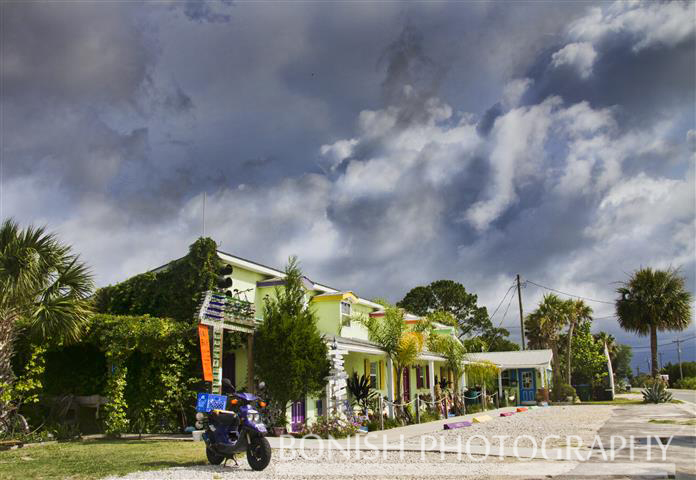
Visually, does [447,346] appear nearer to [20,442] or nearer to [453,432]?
[453,432]

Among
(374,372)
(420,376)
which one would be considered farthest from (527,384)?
(374,372)

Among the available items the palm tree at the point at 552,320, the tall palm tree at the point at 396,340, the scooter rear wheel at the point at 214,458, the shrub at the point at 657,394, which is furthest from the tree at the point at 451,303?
the scooter rear wheel at the point at 214,458

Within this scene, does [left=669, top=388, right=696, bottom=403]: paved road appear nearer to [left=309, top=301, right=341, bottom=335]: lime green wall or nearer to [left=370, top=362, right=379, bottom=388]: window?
[left=370, top=362, right=379, bottom=388]: window

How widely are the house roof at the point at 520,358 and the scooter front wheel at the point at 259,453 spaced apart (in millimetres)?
31357

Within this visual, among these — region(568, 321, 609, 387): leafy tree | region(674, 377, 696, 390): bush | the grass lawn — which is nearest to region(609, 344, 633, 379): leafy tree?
region(674, 377, 696, 390): bush

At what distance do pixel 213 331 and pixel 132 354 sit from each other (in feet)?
9.52

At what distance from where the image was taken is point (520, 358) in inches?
1702

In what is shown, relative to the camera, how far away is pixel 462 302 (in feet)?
222

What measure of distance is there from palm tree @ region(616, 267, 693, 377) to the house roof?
6.23 meters

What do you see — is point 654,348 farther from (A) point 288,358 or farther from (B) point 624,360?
(B) point 624,360

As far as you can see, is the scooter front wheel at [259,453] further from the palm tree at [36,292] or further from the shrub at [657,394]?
the shrub at [657,394]

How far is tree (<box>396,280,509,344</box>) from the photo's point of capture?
221ft

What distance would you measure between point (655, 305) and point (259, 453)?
38.3m

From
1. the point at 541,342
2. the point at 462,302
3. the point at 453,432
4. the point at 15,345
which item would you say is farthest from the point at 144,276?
the point at 462,302
